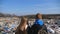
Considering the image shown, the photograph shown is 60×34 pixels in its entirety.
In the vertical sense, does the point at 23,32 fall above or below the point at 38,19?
below

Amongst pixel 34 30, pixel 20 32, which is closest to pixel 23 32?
pixel 20 32

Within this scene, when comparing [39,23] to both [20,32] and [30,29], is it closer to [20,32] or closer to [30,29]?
[30,29]

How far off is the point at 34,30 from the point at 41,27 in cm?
9

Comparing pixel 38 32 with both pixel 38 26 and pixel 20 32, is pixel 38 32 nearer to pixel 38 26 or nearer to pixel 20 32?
pixel 38 26

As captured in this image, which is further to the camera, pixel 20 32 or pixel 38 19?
pixel 38 19

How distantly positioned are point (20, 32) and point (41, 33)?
24 cm

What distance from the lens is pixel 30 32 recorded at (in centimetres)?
154

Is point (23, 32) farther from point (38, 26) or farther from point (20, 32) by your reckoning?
point (38, 26)

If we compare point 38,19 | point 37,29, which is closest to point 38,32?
Answer: point 37,29

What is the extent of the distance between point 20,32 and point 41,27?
0.25 metres

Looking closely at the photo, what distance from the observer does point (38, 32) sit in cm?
156

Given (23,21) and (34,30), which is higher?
(23,21)

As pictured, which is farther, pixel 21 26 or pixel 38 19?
pixel 38 19

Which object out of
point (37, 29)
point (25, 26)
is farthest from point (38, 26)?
point (25, 26)
